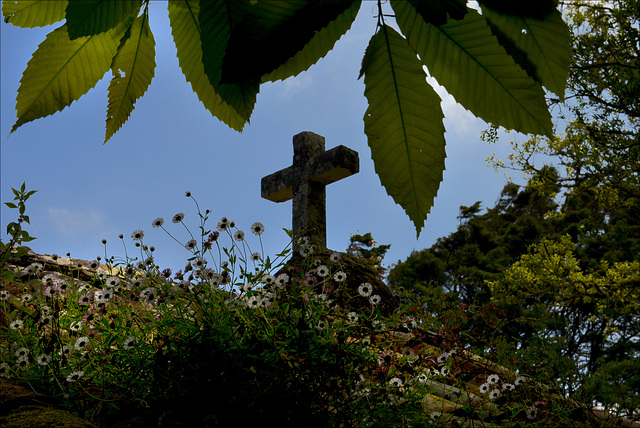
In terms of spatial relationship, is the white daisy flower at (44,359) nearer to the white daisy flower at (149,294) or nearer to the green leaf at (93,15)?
the white daisy flower at (149,294)

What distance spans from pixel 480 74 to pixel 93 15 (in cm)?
37

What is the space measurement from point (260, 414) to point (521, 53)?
7.25 ft

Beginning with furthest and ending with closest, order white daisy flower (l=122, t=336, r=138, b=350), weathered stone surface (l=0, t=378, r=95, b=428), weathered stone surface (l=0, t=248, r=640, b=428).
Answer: white daisy flower (l=122, t=336, r=138, b=350), weathered stone surface (l=0, t=248, r=640, b=428), weathered stone surface (l=0, t=378, r=95, b=428)

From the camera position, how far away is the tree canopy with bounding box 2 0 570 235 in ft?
1.48

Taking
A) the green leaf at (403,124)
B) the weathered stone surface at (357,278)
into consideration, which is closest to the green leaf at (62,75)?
the green leaf at (403,124)

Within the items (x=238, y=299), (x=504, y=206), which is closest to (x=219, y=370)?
(x=238, y=299)

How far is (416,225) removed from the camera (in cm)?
52

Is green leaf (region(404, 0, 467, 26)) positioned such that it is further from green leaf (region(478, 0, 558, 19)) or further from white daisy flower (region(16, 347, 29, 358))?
white daisy flower (region(16, 347, 29, 358))

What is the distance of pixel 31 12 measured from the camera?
55 cm

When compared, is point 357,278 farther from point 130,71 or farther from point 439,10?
point 439,10

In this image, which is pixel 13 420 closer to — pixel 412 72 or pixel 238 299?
pixel 238 299

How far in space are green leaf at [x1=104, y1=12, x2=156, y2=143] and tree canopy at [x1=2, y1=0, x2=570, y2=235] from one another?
0.20ft

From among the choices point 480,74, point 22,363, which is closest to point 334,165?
point 22,363

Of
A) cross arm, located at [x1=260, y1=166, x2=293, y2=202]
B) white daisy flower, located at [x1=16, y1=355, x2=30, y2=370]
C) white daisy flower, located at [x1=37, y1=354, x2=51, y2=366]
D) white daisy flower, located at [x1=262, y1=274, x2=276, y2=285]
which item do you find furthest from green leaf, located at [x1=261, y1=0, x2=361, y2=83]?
cross arm, located at [x1=260, y1=166, x2=293, y2=202]
